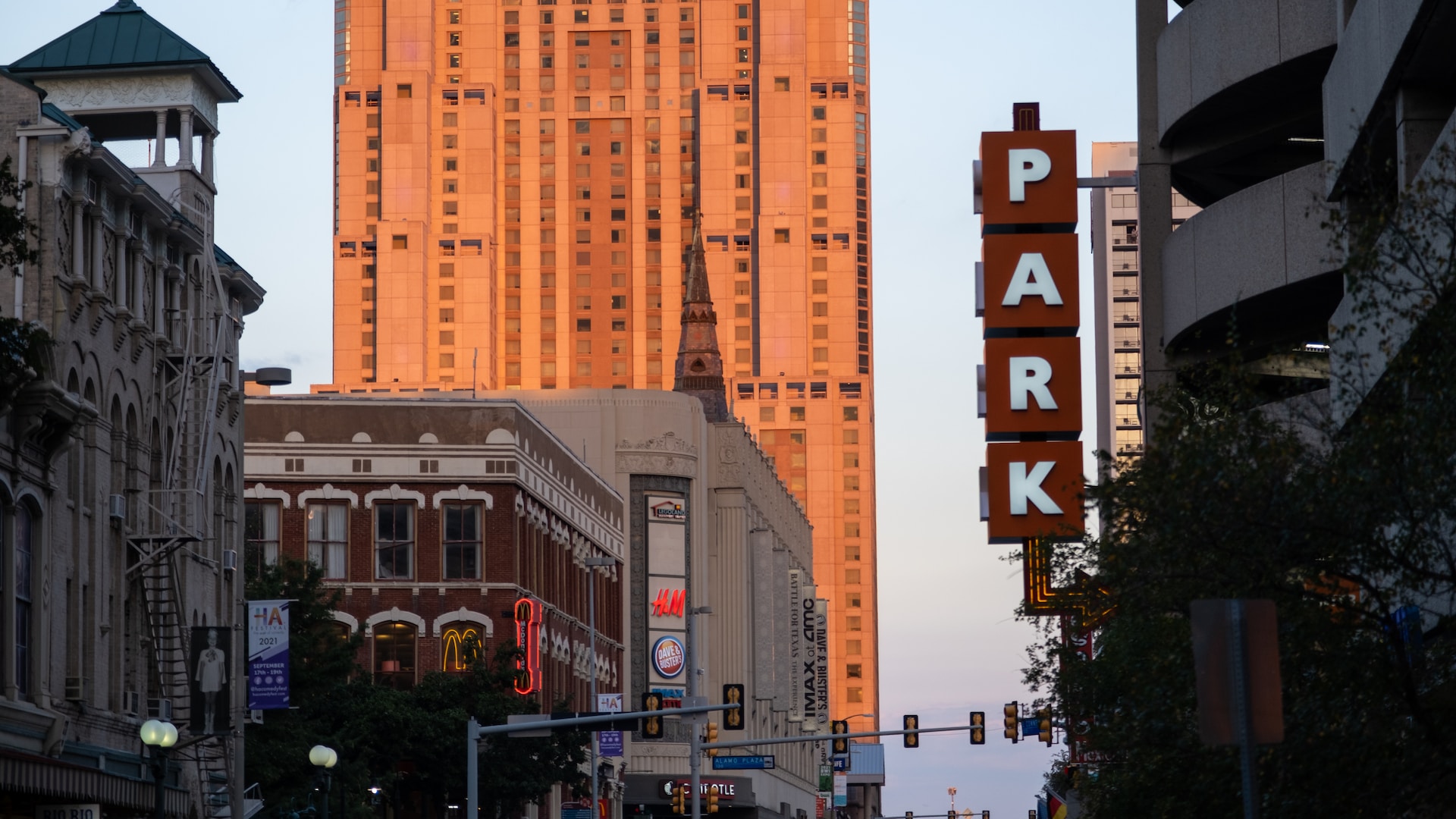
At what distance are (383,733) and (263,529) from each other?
14.8 m

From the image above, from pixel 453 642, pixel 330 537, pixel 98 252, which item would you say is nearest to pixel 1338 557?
pixel 98 252

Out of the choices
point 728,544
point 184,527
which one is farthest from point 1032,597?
point 728,544

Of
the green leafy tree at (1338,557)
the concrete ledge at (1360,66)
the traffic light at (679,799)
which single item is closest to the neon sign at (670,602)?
the traffic light at (679,799)

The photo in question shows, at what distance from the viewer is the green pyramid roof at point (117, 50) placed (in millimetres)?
46781

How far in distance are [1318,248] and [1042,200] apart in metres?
12.9

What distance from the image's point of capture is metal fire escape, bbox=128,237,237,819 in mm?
43438

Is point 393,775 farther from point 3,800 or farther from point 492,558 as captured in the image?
point 3,800

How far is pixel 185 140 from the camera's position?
47.2 m

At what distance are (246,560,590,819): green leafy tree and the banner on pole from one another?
536 cm

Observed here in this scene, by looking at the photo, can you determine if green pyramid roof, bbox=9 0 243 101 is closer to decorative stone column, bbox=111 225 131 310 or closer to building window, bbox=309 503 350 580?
decorative stone column, bbox=111 225 131 310

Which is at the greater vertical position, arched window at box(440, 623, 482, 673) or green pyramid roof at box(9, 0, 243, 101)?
green pyramid roof at box(9, 0, 243, 101)

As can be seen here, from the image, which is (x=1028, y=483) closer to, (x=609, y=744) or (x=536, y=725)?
(x=536, y=725)

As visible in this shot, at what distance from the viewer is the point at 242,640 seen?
168 feet

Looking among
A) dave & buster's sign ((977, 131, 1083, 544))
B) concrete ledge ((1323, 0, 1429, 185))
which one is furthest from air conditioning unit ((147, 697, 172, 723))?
concrete ledge ((1323, 0, 1429, 185))
